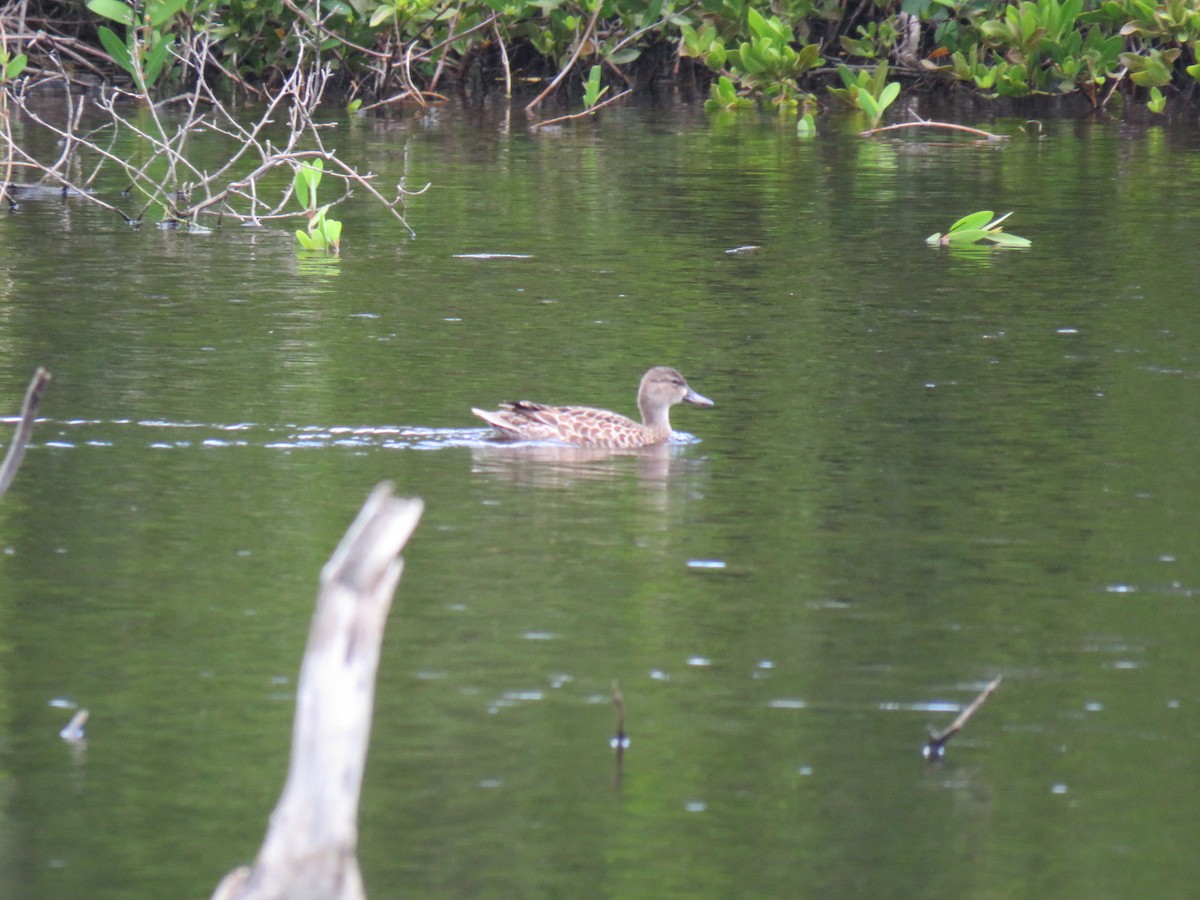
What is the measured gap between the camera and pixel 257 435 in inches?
412

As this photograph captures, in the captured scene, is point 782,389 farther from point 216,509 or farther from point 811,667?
point 811,667

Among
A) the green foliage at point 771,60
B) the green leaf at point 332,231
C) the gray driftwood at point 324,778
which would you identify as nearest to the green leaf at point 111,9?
the green leaf at point 332,231

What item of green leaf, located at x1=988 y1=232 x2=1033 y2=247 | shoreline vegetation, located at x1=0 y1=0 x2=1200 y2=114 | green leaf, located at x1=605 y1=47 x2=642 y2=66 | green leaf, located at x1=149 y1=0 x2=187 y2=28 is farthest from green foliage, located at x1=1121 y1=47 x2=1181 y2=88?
green leaf, located at x1=149 y1=0 x2=187 y2=28

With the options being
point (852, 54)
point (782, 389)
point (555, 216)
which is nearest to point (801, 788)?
point (782, 389)

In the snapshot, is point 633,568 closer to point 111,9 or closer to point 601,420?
point 601,420

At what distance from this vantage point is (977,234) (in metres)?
17.0

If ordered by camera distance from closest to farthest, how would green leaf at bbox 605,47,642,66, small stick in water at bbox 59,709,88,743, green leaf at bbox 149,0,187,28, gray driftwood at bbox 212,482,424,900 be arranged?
gray driftwood at bbox 212,482,424,900 → small stick in water at bbox 59,709,88,743 → green leaf at bbox 149,0,187,28 → green leaf at bbox 605,47,642,66

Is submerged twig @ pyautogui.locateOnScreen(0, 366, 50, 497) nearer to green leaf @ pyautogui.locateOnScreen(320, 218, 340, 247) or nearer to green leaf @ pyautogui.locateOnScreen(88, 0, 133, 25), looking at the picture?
green leaf @ pyautogui.locateOnScreen(320, 218, 340, 247)

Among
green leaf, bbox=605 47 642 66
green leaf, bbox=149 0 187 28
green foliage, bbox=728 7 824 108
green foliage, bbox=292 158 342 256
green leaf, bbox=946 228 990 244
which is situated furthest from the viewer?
green leaf, bbox=605 47 642 66

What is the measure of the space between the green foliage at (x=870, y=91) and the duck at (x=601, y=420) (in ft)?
43.6

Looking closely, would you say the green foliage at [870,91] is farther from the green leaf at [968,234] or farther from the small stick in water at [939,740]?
the small stick in water at [939,740]

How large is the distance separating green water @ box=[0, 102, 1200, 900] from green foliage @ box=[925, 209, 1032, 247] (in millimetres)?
198

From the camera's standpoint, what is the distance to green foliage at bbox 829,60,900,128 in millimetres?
24406

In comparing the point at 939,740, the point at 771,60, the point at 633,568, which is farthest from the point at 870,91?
the point at 939,740
